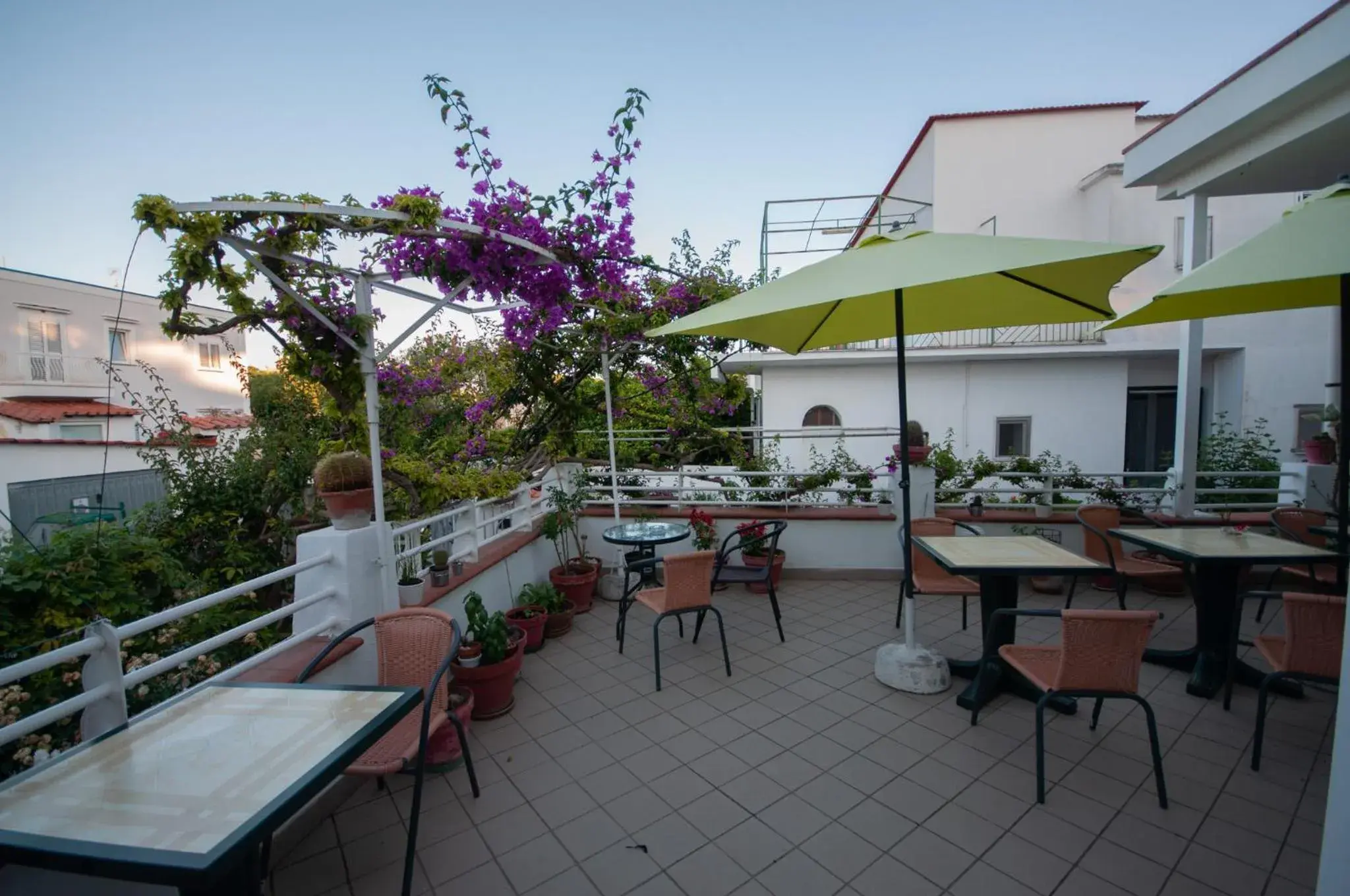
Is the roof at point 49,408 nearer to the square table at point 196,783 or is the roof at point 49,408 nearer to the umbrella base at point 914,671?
the square table at point 196,783

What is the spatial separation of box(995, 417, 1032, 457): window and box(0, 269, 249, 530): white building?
1045cm

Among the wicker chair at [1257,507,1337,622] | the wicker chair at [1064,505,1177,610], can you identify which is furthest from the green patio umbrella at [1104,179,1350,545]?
the wicker chair at [1064,505,1177,610]

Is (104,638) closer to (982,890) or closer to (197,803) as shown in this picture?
(197,803)

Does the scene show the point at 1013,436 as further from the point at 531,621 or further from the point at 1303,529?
the point at 531,621

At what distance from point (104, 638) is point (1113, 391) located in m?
10.4

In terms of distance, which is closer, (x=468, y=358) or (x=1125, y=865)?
(x=1125, y=865)

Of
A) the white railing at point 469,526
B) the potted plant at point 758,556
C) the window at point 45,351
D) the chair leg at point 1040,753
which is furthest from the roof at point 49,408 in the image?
the chair leg at point 1040,753

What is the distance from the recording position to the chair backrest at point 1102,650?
2.20 meters

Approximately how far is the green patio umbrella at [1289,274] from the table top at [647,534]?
3.12 m

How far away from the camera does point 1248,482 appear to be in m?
5.73

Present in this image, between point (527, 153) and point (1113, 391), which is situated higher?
point (527, 153)

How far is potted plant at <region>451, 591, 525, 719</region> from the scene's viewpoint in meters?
2.97

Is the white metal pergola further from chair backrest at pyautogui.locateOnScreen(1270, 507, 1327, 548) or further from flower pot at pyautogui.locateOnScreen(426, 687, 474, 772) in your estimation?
chair backrest at pyautogui.locateOnScreen(1270, 507, 1327, 548)

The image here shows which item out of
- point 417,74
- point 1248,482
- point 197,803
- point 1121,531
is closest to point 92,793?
point 197,803
